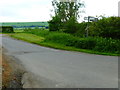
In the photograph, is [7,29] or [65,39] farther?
[7,29]

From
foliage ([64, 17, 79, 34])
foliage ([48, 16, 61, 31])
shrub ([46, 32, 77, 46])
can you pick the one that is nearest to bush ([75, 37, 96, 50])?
shrub ([46, 32, 77, 46])

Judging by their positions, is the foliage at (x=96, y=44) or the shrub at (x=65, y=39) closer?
the foliage at (x=96, y=44)

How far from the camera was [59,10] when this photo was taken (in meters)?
44.3

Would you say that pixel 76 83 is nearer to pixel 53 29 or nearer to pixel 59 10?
pixel 53 29

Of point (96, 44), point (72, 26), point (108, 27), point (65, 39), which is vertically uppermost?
point (72, 26)

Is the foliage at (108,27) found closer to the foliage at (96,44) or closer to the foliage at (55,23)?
the foliage at (96,44)

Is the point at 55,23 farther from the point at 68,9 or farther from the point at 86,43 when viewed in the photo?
the point at 86,43

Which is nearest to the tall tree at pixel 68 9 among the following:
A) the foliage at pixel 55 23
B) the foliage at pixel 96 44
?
the foliage at pixel 55 23

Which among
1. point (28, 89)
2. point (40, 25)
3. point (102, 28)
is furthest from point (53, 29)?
point (28, 89)

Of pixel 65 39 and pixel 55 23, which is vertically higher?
pixel 55 23

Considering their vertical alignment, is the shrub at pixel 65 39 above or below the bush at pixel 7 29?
below

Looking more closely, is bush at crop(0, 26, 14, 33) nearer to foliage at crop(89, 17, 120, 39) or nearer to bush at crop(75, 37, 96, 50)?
foliage at crop(89, 17, 120, 39)

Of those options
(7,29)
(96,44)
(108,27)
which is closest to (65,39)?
(108,27)

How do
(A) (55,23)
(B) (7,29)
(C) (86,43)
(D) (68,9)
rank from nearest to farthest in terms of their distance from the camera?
(C) (86,43) < (A) (55,23) < (D) (68,9) < (B) (7,29)
